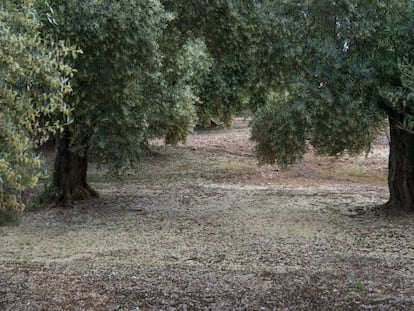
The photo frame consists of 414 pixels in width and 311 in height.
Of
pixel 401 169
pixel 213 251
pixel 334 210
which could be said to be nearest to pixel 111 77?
pixel 213 251

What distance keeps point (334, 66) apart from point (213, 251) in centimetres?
291

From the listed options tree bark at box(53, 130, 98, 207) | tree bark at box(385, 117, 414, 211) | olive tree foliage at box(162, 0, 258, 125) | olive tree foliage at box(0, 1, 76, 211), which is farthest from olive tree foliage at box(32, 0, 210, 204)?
tree bark at box(385, 117, 414, 211)

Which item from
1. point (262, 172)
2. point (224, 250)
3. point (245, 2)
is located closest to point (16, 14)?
point (224, 250)

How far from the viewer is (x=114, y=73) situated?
7957 millimetres

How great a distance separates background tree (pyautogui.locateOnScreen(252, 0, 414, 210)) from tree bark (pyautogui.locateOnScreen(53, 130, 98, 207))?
426cm

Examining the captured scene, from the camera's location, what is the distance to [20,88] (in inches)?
162

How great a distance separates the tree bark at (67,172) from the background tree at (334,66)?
426 cm

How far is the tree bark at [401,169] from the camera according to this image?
9352 mm

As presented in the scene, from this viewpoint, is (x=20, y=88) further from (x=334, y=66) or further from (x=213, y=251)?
(x=334, y=66)

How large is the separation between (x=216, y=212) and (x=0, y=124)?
24.7 feet

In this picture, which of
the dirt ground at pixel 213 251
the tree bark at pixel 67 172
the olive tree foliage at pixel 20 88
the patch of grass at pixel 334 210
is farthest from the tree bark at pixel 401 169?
the olive tree foliage at pixel 20 88

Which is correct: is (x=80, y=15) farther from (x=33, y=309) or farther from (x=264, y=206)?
(x=264, y=206)

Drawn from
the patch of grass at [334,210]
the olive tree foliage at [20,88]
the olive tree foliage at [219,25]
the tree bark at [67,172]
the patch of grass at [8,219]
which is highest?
the olive tree foliage at [219,25]

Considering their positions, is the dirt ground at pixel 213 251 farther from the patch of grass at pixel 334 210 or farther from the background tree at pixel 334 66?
the background tree at pixel 334 66
